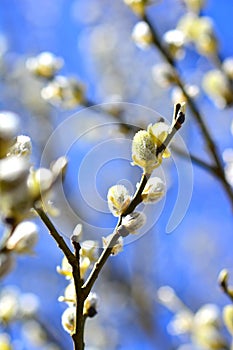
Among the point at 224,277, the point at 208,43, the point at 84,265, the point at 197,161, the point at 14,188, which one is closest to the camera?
the point at 14,188

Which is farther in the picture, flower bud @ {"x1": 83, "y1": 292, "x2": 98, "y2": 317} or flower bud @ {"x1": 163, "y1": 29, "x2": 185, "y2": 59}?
flower bud @ {"x1": 163, "y1": 29, "x2": 185, "y2": 59}

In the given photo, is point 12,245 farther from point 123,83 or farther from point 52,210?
point 123,83

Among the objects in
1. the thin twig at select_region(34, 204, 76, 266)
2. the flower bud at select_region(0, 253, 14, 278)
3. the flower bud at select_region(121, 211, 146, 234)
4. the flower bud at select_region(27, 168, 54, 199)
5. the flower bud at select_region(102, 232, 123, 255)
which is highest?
the flower bud at select_region(27, 168, 54, 199)

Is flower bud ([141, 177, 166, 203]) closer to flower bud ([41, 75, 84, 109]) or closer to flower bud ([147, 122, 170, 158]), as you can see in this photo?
flower bud ([147, 122, 170, 158])

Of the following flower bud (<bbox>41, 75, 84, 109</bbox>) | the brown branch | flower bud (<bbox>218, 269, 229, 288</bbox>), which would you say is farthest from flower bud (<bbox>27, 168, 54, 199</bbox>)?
flower bud (<bbox>41, 75, 84, 109</bbox>)

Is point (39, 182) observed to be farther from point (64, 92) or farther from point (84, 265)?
point (64, 92)

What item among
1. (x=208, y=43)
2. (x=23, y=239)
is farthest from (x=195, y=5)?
(x=23, y=239)

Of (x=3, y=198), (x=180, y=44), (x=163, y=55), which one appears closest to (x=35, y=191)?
(x=3, y=198)
